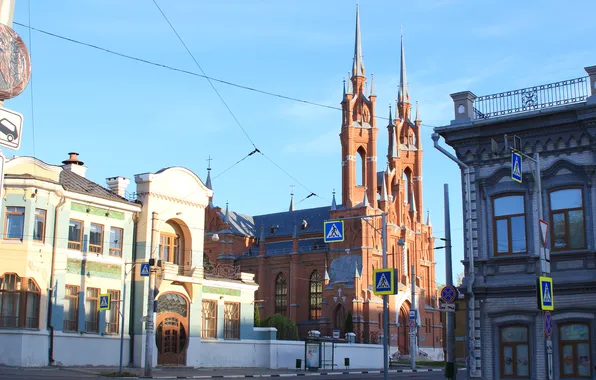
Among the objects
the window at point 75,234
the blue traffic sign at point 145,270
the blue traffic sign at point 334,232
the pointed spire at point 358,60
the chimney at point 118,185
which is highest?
the pointed spire at point 358,60

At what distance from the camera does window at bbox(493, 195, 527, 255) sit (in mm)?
24469

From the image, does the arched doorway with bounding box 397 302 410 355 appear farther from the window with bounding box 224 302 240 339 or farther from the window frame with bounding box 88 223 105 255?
the window frame with bounding box 88 223 105 255

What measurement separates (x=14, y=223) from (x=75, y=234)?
3489mm

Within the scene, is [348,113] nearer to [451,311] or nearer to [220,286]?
[220,286]

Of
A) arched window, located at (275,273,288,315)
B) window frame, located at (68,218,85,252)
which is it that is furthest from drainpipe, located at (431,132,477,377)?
arched window, located at (275,273,288,315)

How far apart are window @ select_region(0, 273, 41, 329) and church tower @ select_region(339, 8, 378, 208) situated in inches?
2060

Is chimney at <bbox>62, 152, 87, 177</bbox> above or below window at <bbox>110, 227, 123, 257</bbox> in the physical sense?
above

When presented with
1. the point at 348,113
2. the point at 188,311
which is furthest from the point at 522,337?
the point at 348,113

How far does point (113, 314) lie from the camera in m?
36.9

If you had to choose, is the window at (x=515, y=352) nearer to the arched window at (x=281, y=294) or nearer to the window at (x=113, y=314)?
the window at (x=113, y=314)

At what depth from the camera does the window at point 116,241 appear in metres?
37.2

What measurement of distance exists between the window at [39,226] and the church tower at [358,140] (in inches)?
2015

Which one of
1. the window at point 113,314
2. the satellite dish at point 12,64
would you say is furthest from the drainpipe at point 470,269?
the satellite dish at point 12,64

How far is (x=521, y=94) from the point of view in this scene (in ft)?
82.7
